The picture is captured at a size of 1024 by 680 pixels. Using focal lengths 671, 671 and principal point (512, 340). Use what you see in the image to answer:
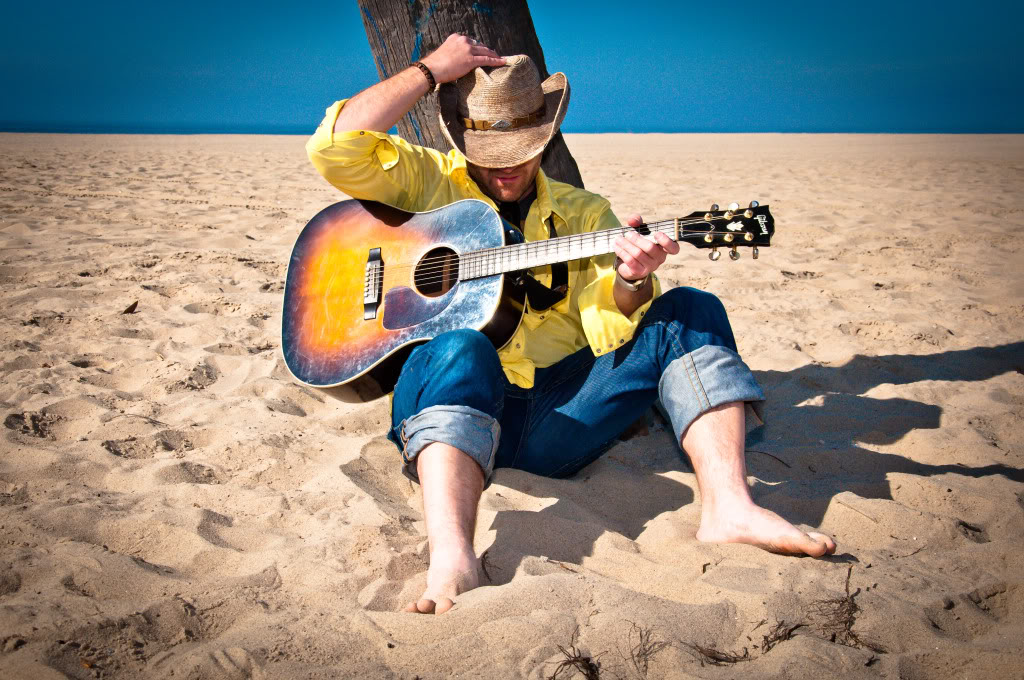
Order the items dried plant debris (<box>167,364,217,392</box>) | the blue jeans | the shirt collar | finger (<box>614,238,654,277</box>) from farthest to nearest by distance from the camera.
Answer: dried plant debris (<box>167,364,217,392</box>), the shirt collar, finger (<box>614,238,654,277</box>), the blue jeans

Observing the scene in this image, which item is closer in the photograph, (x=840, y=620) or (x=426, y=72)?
(x=840, y=620)

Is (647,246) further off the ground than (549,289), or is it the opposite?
(647,246)

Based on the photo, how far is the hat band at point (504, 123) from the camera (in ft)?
7.34

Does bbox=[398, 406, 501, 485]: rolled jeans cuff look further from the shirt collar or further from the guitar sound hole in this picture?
the shirt collar

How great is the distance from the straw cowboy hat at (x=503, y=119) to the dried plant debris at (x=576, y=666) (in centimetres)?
148

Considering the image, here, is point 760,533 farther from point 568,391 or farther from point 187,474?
point 187,474

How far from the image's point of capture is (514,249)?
2.07m

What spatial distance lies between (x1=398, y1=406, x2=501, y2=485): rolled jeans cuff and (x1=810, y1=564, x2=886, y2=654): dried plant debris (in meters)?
0.81

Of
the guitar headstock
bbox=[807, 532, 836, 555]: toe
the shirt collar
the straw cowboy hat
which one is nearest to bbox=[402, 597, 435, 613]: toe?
bbox=[807, 532, 836, 555]: toe

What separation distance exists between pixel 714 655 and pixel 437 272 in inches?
53.6

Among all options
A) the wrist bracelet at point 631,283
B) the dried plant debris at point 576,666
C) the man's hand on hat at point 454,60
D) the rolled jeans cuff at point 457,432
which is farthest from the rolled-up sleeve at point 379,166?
the dried plant debris at point 576,666

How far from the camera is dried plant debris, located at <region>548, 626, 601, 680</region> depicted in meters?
1.26

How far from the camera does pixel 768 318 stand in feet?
11.7

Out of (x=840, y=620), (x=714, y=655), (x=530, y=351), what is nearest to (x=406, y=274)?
(x=530, y=351)
